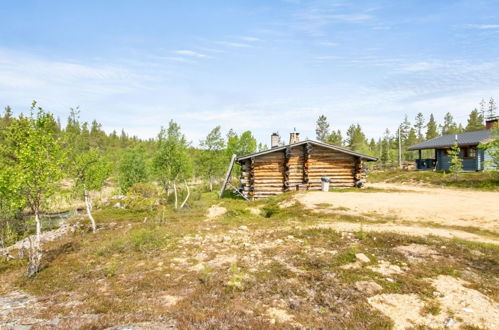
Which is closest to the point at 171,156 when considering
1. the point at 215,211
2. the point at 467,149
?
the point at 215,211

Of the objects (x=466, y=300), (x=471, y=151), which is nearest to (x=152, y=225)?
(x=466, y=300)

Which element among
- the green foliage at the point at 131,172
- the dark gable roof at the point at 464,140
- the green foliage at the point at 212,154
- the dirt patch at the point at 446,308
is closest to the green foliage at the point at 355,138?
the dark gable roof at the point at 464,140

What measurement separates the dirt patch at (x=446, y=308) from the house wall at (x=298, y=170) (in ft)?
57.3

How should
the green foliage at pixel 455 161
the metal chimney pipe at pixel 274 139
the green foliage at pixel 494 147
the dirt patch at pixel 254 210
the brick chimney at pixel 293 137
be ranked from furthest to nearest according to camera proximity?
the green foliage at pixel 455 161, the metal chimney pipe at pixel 274 139, the brick chimney at pixel 293 137, the green foliage at pixel 494 147, the dirt patch at pixel 254 210

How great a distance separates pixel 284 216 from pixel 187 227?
591 cm

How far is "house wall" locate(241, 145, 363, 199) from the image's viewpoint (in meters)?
23.9

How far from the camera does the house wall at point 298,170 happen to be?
2386 centimetres

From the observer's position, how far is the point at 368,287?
22.2 ft

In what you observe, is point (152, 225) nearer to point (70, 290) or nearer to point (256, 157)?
point (70, 290)

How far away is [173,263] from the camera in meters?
9.22

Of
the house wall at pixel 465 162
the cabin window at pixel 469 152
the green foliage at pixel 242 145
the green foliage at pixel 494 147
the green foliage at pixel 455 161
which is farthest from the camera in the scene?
the green foliage at pixel 242 145

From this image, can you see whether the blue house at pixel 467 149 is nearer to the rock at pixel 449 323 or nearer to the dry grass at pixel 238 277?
the dry grass at pixel 238 277

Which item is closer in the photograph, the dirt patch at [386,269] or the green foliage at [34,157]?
the dirt patch at [386,269]

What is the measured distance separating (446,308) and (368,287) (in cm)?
162
